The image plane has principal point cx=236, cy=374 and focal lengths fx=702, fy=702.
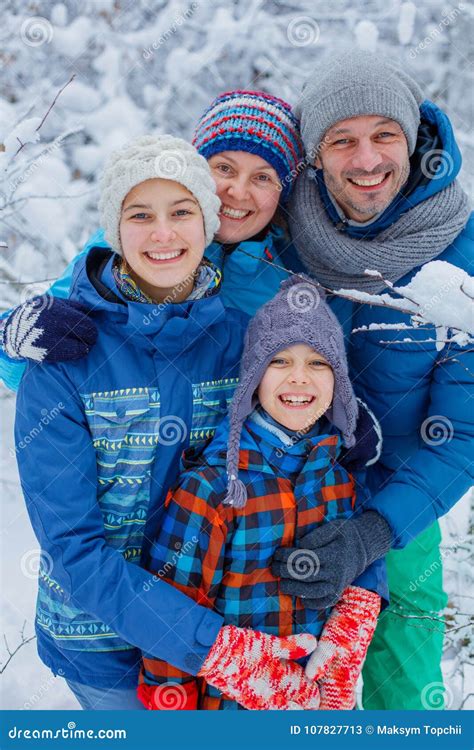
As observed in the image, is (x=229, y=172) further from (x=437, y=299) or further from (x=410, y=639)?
(x=410, y=639)

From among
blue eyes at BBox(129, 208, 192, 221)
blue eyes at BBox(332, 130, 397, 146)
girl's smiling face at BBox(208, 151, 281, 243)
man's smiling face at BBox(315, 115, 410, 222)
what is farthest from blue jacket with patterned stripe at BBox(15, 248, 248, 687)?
blue eyes at BBox(332, 130, 397, 146)

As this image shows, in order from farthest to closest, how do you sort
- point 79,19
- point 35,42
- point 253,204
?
point 79,19 < point 35,42 < point 253,204

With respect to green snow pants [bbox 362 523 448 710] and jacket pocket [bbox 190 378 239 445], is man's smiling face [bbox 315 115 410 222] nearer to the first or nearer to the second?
jacket pocket [bbox 190 378 239 445]

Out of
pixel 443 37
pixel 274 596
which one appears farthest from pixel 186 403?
pixel 443 37

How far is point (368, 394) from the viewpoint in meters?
2.86

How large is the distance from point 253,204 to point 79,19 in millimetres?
3837

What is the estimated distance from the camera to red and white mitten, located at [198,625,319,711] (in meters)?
2.20

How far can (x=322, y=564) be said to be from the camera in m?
2.31

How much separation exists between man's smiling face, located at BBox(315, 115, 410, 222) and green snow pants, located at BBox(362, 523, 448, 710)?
139 cm

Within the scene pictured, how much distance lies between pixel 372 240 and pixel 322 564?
47.9 inches

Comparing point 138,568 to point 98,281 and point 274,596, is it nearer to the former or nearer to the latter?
point 274,596

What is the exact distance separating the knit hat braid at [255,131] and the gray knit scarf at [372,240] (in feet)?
0.43

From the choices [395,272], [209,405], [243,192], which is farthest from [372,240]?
[209,405]

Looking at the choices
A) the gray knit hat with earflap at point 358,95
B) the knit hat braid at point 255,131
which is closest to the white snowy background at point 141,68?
the knit hat braid at point 255,131
